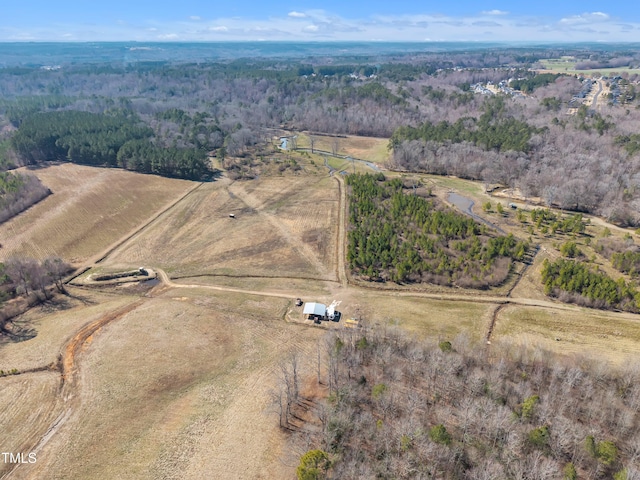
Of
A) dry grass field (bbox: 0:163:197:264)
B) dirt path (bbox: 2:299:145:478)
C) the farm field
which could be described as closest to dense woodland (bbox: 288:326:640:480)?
the farm field

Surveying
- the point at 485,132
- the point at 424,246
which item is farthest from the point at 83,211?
the point at 485,132

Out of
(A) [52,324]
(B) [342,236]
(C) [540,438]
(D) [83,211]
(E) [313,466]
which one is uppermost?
(C) [540,438]

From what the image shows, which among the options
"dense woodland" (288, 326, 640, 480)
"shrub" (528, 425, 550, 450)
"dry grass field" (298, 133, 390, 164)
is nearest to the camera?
"dense woodland" (288, 326, 640, 480)

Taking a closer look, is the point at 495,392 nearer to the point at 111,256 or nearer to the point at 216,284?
the point at 216,284

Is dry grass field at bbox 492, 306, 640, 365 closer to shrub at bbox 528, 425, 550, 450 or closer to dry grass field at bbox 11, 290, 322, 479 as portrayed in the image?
shrub at bbox 528, 425, 550, 450

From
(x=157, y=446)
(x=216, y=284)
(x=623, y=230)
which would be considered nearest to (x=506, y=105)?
(x=623, y=230)

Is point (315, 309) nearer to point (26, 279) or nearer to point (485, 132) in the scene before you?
point (26, 279)
